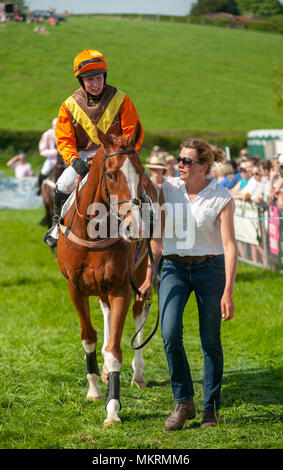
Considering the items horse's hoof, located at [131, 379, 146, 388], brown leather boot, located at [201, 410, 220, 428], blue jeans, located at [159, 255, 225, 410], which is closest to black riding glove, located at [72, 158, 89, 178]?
blue jeans, located at [159, 255, 225, 410]

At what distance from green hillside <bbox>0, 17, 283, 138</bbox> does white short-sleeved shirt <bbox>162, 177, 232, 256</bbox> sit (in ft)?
131

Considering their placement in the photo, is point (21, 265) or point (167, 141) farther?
point (167, 141)

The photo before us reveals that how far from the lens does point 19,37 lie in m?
62.8

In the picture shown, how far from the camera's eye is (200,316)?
5113mm

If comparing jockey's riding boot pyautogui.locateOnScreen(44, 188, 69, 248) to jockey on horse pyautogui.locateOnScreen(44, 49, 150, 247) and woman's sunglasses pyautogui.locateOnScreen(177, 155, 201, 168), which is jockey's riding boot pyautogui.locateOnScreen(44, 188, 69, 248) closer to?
jockey on horse pyautogui.locateOnScreen(44, 49, 150, 247)

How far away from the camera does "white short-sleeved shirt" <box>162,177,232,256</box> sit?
16.5 feet

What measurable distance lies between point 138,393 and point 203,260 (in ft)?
5.66

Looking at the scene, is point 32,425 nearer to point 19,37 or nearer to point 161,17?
point 19,37

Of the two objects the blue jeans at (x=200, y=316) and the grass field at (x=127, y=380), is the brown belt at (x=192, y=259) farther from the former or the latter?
the grass field at (x=127, y=380)

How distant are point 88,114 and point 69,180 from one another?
0.62m

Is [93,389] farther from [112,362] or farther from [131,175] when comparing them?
[131,175]

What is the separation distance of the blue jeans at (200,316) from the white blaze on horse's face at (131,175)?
2.44 feet

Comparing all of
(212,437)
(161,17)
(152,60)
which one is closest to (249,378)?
(212,437)

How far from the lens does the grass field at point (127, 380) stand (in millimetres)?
4852
